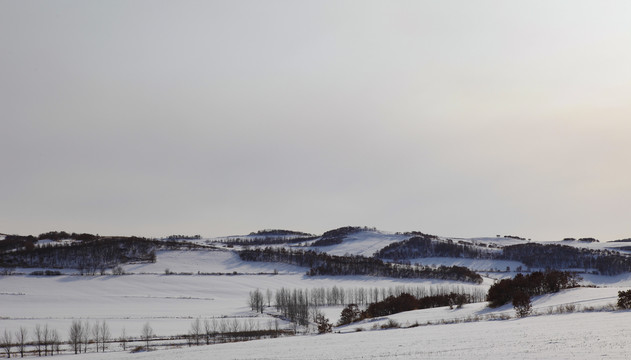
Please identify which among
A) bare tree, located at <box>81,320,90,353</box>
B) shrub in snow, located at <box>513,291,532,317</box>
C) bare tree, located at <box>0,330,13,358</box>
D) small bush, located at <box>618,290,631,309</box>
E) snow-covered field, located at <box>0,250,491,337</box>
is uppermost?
small bush, located at <box>618,290,631,309</box>

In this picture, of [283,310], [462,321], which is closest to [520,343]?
[462,321]

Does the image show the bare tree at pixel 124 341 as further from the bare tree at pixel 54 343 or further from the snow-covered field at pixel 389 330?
the bare tree at pixel 54 343

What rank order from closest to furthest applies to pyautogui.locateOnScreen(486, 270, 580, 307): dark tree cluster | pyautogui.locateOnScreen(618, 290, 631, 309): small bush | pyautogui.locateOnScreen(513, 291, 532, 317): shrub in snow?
pyautogui.locateOnScreen(618, 290, 631, 309): small bush < pyautogui.locateOnScreen(513, 291, 532, 317): shrub in snow < pyautogui.locateOnScreen(486, 270, 580, 307): dark tree cluster

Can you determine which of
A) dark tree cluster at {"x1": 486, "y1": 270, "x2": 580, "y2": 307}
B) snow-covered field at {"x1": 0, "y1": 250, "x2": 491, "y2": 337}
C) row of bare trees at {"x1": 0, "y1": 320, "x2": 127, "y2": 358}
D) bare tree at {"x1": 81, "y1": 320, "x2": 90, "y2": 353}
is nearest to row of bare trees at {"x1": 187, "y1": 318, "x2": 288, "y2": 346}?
snow-covered field at {"x1": 0, "y1": 250, "x2": 491, "y2": 337}

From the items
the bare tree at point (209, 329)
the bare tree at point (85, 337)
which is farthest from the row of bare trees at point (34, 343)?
the bare tree at point (209, 329)

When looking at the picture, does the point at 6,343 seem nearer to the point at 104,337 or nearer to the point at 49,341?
the point at 49,341

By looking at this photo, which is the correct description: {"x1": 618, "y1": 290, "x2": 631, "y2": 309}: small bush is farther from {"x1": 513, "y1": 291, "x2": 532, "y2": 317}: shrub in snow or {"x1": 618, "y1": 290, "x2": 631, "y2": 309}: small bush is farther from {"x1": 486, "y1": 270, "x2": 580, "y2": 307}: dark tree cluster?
{"x1": 486, "y1": 270, "x2": 580, "y2": 307}: dark tree cluster

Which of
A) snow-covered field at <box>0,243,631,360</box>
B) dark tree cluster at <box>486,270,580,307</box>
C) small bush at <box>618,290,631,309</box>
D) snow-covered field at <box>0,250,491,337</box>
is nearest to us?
snow-covered field at <box>0,243,631,360</box>

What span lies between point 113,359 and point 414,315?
146 feet

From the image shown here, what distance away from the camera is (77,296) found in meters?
167

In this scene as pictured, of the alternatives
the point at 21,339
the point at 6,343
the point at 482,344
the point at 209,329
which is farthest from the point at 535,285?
the point at 21,339

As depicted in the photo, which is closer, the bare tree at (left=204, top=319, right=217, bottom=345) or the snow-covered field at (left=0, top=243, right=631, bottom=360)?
the snow-covered field at (left=0, top=243, right=631, bottom=360)

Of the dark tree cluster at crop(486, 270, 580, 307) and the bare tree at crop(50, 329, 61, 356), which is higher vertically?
the dark tree cluster at crop(486, 270, 580, 307)

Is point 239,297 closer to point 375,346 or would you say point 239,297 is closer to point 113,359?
point 113,359
